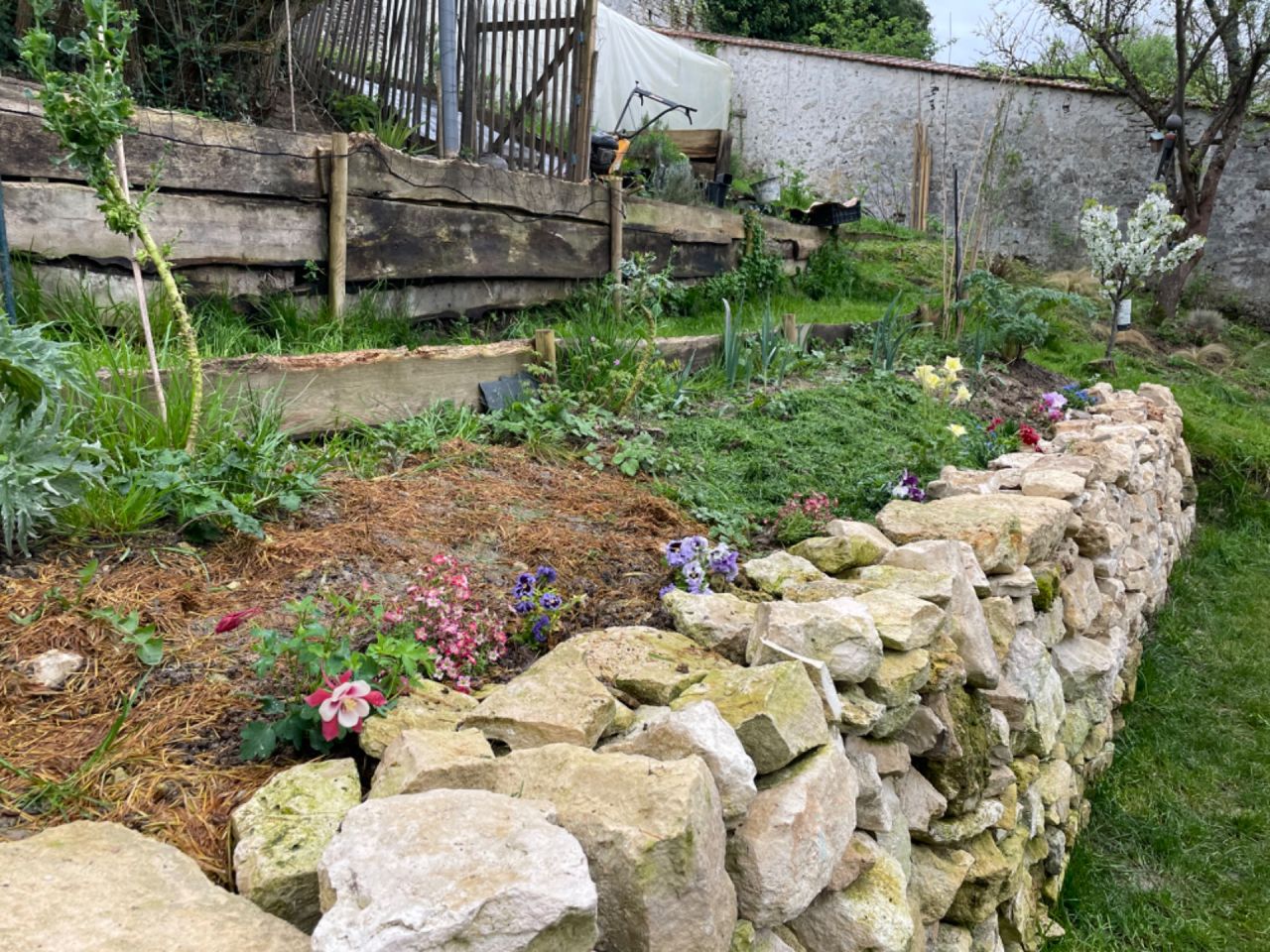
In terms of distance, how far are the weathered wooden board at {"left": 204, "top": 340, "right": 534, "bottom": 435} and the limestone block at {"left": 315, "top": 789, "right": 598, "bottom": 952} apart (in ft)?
6.21

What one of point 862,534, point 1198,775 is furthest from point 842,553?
point 1198,775

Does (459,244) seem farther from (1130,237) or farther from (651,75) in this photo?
(651,75)

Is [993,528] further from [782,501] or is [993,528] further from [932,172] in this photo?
[932,172]

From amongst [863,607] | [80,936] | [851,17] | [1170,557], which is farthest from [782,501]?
[851,17]

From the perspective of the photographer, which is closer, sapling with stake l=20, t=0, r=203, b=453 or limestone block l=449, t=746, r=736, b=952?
limestone block l=449, t=746, r=736, b=952

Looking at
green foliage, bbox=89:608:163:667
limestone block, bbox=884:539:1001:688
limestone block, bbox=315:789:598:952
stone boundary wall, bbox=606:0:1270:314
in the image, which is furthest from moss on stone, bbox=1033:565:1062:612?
stone boundary wall, bbox=606:0:1270:314

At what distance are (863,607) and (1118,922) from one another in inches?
73.5

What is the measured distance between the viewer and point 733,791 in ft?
4.64

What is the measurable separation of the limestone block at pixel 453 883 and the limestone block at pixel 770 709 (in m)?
0.51

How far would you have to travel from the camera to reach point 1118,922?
9.57ft

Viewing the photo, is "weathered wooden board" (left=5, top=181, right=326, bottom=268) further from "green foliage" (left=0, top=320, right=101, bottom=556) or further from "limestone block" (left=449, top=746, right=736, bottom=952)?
"limestone block" (left=449, top=746, right=736, bottom=952)

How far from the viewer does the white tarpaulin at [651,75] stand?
14.1m

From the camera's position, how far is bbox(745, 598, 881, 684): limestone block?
1.84 metres

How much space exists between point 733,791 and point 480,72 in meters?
5.27
